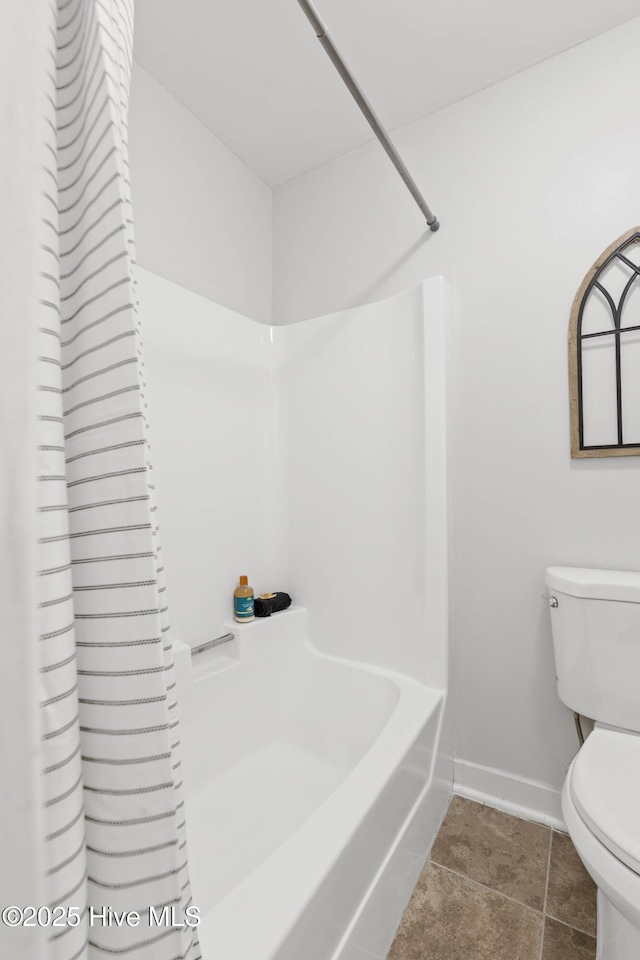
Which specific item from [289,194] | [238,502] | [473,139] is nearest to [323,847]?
[238,502]

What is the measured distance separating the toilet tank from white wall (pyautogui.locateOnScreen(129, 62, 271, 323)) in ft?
5.16

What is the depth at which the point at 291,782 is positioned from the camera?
1.41 meters

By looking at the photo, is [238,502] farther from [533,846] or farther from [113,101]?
[533,846]

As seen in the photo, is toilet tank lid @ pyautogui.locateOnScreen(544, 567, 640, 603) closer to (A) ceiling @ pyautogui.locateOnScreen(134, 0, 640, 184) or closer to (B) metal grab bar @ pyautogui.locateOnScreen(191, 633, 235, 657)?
(B) metal grab bar @ pyautogui.locateOnScreen(191, 633, 235, 657)

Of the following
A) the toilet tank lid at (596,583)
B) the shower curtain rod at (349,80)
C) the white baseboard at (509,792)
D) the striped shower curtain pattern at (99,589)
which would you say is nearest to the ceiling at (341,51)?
the shower curtain rod at (349,80)

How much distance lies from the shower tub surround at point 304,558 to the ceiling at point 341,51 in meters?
0.71

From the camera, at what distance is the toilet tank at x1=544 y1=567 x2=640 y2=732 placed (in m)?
1.17

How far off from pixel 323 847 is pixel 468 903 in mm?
659

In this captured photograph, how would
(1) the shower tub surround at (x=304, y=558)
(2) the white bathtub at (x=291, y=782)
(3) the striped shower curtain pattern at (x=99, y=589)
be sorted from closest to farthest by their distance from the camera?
(3) the striped shower curtain pattern at (x=99, y=589), (2) the white bathtub at (x=291, y=782), (1) the shower tub surround at (x=304, y=558)

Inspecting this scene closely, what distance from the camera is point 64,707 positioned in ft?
1.32

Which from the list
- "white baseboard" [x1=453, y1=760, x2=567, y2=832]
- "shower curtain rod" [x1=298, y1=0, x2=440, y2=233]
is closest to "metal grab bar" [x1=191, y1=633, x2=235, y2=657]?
"white baseboard" [x1=453, y1=760, x2=567, y2=832]

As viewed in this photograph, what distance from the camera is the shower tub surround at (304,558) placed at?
1.28 meters

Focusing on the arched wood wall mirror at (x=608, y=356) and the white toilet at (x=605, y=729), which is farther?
the arched wood wall mirror at (x=608, y=356)

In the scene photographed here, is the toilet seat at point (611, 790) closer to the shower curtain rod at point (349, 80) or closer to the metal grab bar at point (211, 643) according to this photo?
the metal grab bar at point (211, 643)
